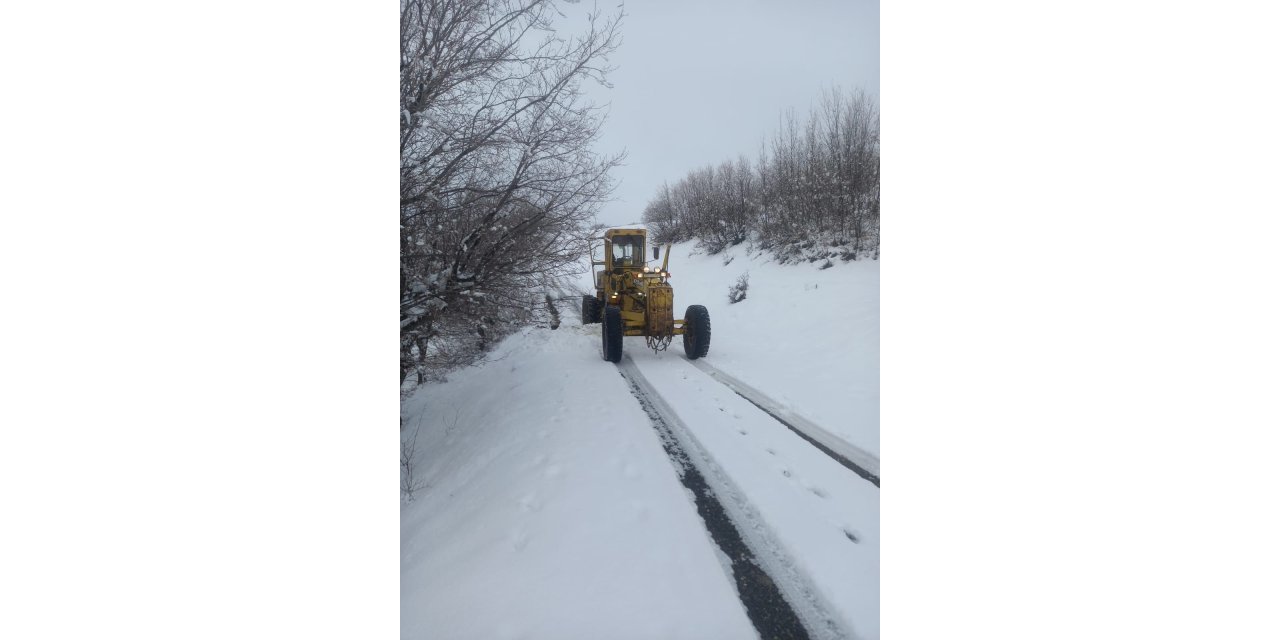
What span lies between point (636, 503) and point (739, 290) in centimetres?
734

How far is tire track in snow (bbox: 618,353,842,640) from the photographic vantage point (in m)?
1.49

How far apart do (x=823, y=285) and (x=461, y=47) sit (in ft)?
16.4

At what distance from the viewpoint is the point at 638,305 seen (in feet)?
22.3

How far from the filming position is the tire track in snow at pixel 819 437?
2807mm

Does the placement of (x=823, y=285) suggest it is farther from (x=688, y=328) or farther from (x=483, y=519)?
(x=483, y=519)

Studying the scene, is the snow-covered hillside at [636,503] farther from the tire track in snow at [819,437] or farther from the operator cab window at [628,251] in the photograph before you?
the operator cab window at [628,251]

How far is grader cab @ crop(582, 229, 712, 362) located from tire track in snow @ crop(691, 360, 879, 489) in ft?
5.07

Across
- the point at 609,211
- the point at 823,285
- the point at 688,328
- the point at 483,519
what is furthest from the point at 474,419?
the point at 823,285

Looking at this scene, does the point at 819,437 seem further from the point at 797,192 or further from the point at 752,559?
the point at 797,192

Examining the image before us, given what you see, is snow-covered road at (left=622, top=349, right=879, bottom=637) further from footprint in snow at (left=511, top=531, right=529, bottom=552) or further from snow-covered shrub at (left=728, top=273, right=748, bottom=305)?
snow-covered shrub at (left=728, top=273, right=748, bottom=305)

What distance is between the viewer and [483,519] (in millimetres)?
2031

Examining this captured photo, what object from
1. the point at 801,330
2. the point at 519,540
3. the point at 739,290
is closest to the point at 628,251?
the point at 801,330

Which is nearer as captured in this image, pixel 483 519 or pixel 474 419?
pixel 483 519

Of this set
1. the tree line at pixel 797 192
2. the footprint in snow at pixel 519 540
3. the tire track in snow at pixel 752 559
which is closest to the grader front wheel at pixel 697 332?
the tree line at pixel 797 192
